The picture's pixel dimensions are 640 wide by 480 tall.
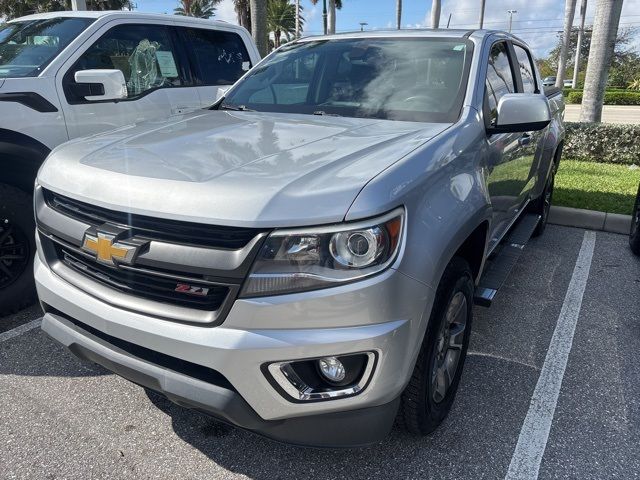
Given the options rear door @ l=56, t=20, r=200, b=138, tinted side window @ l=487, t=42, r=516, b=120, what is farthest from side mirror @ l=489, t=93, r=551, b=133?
rear door @ l=56, t=20, r=200, b=138

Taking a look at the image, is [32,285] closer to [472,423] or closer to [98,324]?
[98,324]

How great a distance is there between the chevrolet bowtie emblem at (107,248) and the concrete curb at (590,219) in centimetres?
532

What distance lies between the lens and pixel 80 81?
374 centimetres

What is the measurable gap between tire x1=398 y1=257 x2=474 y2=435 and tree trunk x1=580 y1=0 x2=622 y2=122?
880cm

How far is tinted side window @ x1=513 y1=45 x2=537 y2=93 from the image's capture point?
4260 millimetres

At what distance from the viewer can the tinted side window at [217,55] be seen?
4980 mm

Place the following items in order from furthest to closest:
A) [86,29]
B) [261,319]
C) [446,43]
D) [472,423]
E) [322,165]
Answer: [86,29] < [446,43] < [472,423] < [322,165] < [261,319]

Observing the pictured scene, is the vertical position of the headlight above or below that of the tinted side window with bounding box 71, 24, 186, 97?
below

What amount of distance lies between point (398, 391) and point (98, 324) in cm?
117

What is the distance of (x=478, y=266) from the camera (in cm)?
282

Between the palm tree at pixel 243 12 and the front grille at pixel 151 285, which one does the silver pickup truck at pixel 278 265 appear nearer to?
the front grille at pixel 151 285

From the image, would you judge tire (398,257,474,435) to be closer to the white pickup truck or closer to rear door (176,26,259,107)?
the white pickup truck

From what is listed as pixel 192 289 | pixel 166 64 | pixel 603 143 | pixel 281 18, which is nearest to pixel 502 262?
pixel 192 289

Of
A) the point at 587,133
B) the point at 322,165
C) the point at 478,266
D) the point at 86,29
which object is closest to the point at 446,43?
the point at 478,266
